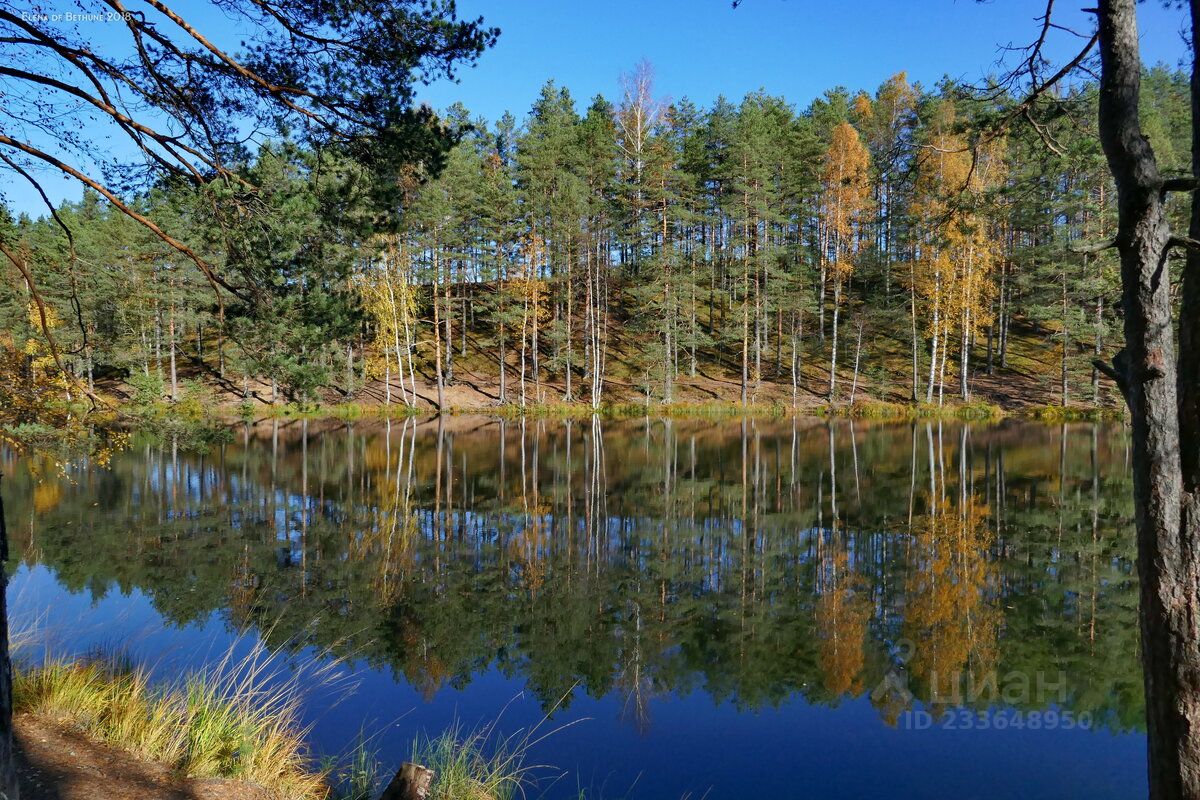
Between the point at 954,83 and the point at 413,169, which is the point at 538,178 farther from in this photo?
Answer: the point at 954,83

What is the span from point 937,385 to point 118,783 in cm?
3826

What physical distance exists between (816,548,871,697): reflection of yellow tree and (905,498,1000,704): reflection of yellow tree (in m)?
0.53

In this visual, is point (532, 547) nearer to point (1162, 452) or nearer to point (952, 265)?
point (1162, 452)

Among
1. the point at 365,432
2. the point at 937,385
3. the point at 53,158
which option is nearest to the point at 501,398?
the point at 365,432

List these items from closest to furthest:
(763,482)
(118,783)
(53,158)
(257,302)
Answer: (118,783)
(53,158)
(257,302)
(763,482)

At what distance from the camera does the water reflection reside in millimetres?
7391

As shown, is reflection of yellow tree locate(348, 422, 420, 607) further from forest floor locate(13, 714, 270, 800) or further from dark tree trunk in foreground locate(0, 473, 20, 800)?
dark tree trunk in foreground locate(0, 473, 20, 800)

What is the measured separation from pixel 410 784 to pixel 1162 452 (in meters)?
4.47

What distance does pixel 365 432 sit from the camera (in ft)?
96.6

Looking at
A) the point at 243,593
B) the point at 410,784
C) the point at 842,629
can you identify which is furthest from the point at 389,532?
the point at 410,784

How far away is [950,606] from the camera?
9000mm

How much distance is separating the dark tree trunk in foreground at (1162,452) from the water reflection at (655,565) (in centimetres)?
334

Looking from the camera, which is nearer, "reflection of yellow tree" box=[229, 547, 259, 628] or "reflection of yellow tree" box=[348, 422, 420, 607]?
"reflection of yellow tree" box=[229, 547, 259, 628]

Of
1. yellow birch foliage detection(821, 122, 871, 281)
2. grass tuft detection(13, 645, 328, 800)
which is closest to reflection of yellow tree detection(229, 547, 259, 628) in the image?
grass tuft detection(13, 645, 328, 800)
